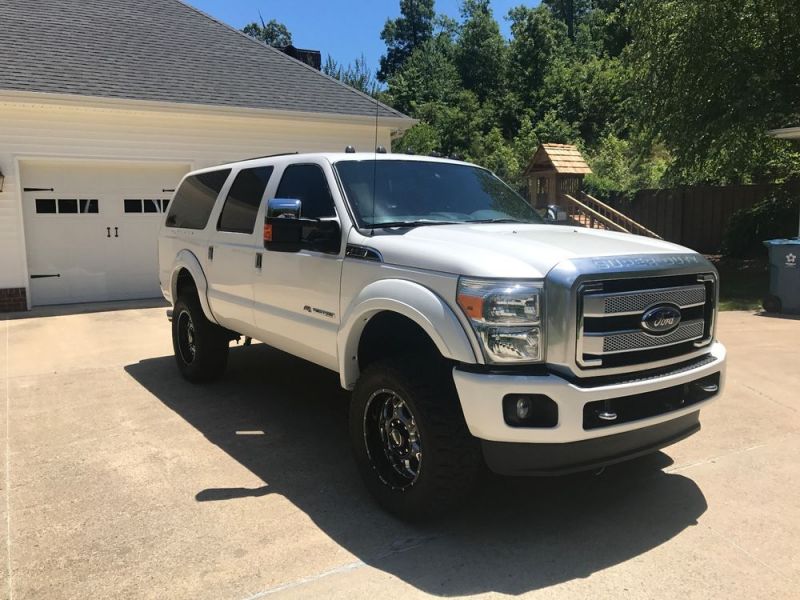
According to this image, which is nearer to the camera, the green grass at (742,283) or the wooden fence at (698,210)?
the green grass at (742,283)

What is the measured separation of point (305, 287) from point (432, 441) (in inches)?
61.7

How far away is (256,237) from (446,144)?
1538 inches

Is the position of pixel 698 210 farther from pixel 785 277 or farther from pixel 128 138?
pixel 128 138

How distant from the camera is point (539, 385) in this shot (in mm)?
3021

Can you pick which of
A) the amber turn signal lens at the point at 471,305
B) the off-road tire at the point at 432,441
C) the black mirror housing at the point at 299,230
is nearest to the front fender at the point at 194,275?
the black mirror housing at the point at 299,230

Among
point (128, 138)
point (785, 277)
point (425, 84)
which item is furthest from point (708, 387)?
point (425, 84)

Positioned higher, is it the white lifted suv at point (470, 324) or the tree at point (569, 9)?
the tree at point (569, 9)

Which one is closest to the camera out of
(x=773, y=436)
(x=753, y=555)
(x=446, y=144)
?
(x=753, y=555)

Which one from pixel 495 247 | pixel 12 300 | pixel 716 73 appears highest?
pixel 716 73

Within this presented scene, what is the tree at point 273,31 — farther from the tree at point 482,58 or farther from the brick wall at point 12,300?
the brick wall at point 12,300

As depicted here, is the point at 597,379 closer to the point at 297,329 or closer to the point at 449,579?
the point at 449,579

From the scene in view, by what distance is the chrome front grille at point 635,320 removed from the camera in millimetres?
3094

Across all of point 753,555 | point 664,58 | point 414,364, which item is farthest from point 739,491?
point 664,58

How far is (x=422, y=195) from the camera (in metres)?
4.47
